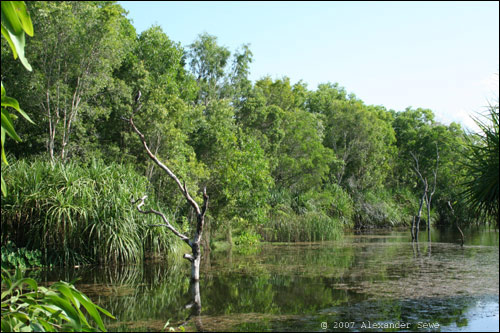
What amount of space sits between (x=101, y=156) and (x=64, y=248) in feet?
17.7

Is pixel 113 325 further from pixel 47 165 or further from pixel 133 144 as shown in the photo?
pixel 133 144

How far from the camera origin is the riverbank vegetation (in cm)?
1248

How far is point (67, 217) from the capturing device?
12461 mm

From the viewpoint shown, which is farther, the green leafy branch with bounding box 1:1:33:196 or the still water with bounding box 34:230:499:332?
the still water with bounding box 34:230:499:332

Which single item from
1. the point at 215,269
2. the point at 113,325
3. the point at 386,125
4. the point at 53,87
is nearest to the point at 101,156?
the point at 53,87

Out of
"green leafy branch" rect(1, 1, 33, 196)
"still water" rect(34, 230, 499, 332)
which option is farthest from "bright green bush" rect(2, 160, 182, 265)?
"green leafy branch" rect(1, 1, 33, 196)

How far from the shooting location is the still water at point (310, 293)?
6.95m

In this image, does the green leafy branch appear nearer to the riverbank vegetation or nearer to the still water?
the still water

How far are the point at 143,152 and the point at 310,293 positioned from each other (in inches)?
422

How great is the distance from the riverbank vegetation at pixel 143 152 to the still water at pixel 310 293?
5.07ft

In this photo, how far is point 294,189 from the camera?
28.3 m

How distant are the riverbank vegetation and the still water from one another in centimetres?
155

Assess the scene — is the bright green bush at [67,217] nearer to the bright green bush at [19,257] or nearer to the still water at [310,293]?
the bright green bush at [19,257]

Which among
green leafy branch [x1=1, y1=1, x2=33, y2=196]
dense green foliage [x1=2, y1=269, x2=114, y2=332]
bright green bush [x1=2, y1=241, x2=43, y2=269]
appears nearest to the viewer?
green leafy branch [x1=1, y1=1, x2=33, y2=196]
